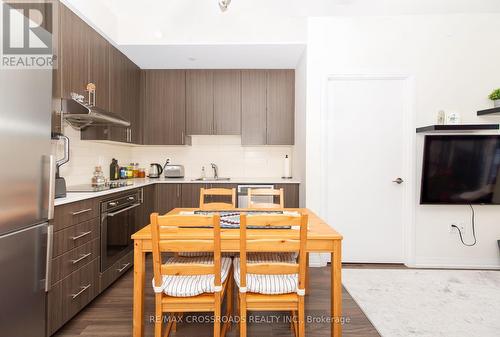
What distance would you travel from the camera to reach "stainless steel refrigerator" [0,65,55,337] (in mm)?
1473

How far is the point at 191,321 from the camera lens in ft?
7.20

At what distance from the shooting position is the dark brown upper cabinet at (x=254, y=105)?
13.4 ft

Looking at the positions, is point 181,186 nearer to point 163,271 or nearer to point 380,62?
point 163,271

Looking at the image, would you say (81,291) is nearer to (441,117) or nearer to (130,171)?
(130,171)

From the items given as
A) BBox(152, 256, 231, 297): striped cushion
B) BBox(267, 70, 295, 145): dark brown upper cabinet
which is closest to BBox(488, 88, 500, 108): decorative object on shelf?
BBox(267, 70, 295, 145): dark brown upper cabinet

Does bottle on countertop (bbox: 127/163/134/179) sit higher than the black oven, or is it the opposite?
bottle on countertop (bbox: 127/163/134/179)

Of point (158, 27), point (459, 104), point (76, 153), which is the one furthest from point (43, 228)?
point (459, 104)

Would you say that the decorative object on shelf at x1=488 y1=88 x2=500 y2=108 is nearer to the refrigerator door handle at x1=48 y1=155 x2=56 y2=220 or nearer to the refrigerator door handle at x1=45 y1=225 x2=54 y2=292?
the refrigerator door handle at x1=48 y1=155 x2=56 y2=220

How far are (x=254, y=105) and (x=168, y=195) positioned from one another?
1.74 m

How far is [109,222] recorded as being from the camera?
8.55 ft

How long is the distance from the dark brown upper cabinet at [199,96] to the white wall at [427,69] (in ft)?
4.90

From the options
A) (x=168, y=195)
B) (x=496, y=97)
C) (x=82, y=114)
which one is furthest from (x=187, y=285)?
(x=496, y=97)

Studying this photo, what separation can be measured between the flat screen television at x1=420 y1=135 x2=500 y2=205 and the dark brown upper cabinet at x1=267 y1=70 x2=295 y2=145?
1714 mm

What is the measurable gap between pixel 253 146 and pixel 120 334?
295 centimetres
